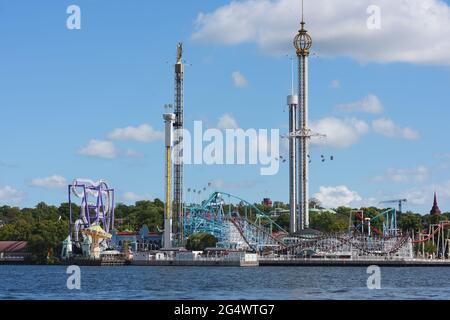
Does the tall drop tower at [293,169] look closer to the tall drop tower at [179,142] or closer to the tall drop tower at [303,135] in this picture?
the tall drop tower at [303,135]

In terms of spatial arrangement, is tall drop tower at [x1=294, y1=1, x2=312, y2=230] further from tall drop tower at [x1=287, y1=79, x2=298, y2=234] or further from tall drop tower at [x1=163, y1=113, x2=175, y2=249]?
tall drop tower at [x1=163, y1=113, x2=175, y2=249]

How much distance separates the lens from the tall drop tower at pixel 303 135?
188125 mm

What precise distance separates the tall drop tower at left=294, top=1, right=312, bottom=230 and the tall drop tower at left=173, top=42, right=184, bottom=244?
95.9 feet

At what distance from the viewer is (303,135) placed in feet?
620

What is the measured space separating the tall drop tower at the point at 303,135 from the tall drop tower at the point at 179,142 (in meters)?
29.2

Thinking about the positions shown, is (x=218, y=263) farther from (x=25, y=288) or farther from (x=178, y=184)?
(x=25, y=288)

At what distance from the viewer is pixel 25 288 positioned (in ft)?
261

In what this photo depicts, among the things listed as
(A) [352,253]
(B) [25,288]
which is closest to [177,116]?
(A) [352,253]

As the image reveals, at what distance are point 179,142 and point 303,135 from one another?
31.1 metres

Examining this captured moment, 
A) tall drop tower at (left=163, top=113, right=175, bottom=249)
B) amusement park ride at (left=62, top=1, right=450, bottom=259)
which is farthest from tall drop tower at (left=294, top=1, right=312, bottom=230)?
tall drop tower at (left=163, top=113, right=175, bottom=249)

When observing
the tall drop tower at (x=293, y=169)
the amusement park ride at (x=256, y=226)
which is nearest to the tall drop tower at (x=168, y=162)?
the amusement park ride at (x=256, y=226)

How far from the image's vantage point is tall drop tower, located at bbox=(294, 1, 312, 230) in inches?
7407

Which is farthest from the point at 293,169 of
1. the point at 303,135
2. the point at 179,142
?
the point at 179,142
